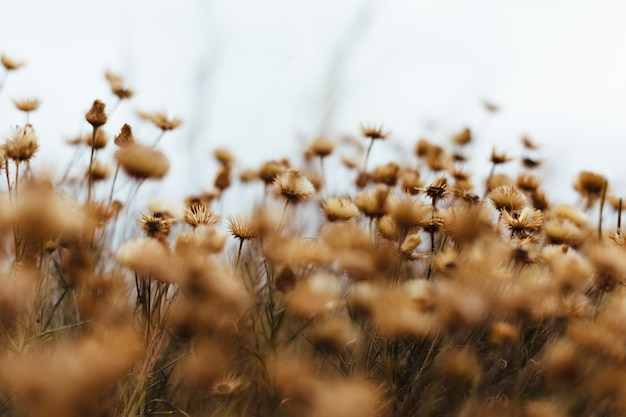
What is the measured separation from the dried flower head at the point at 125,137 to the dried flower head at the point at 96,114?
0.26 feet

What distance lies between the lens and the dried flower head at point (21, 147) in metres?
0.84

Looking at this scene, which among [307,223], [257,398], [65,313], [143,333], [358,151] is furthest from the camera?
[358,151]

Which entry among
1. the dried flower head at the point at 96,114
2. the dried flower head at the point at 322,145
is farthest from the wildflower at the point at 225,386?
the dried flower head at the point at 322,145

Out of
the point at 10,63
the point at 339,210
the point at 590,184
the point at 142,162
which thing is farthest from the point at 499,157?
the point at 10,63

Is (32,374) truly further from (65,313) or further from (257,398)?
(65,313)

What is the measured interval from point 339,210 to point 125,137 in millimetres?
399

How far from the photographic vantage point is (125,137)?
A: 36.8 inches

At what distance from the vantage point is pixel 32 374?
43 cm

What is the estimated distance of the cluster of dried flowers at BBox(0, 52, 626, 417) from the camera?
0.68 m

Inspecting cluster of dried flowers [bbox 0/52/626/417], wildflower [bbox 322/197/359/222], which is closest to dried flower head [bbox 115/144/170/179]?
cluster of dried flowers [bbox 0/52/626/417]

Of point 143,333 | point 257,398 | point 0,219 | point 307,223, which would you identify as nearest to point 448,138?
point 307,223

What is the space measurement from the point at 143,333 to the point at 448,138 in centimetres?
127

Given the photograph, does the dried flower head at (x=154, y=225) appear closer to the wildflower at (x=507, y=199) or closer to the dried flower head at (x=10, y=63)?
the wildflower at (x=507, y=199)

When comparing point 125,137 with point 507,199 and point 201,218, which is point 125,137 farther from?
point 507,199
